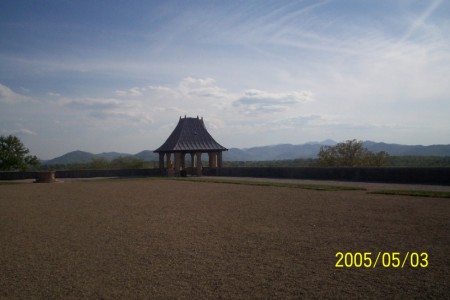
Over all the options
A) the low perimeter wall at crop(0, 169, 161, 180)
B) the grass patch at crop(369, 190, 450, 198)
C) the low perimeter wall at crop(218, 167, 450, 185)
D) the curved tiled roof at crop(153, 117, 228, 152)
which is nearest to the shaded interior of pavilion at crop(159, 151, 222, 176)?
the curved tiled roof at crop(153, 117, 228, 152)

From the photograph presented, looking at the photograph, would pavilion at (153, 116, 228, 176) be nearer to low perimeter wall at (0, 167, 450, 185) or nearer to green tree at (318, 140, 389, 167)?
low perimeter wall at (0, 167, 450, 185)

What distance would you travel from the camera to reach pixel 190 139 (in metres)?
33.3

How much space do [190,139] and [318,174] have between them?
12.8 metres

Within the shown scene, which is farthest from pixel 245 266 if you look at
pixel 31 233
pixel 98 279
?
pixel 31 233

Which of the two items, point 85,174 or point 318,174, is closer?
point 318,174

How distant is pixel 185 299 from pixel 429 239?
14.3 ft

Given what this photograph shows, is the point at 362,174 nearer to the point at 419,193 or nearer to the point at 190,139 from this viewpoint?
the point at 419,193

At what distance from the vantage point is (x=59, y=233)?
8336 millimetres

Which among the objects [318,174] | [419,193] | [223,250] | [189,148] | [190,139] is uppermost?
[190,139]

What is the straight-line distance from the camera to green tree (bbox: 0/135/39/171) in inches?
1877
